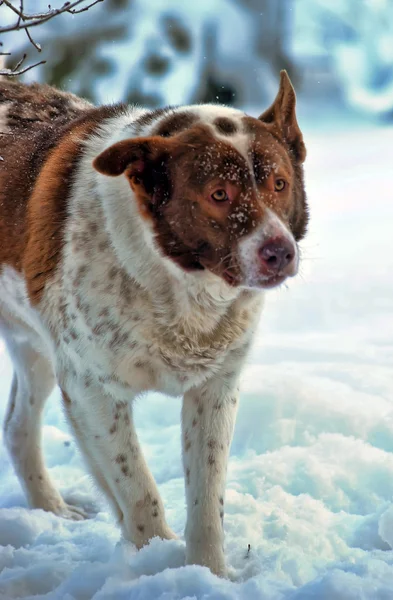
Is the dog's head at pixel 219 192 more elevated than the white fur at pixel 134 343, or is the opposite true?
the dog's head at pixel 219 192

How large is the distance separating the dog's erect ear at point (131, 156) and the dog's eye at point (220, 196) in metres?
0.27

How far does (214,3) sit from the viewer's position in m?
10.8

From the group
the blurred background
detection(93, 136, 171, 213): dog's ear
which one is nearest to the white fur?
detection(93, 136, 171, 213): dog's ear

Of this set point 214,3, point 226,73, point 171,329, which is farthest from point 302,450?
point 214,3

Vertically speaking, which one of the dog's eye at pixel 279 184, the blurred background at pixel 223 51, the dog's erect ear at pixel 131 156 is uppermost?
the dog's erect ear at pixel 131 156

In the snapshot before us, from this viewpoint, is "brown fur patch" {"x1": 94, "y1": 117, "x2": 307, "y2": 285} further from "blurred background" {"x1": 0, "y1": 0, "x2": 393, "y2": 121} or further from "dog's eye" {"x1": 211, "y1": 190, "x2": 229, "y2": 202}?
"blurred background" {"x1": 0, "y1": 0, "x2": 393, "y2": 121}

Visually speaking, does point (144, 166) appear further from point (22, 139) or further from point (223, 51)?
point (223, 51)

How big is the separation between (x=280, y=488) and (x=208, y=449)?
2.67 ft

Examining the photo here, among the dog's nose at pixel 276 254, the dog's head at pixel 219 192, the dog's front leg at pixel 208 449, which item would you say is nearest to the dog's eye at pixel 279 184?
the dog's head at pixel 219 192

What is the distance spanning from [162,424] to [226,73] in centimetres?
610

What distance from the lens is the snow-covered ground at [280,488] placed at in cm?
285

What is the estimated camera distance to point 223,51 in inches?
401

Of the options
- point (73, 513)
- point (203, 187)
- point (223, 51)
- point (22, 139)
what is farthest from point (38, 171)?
point (223, 51)

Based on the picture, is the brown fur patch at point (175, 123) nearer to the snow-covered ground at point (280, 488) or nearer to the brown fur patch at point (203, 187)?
the brown fur patch at point (203, 187)
